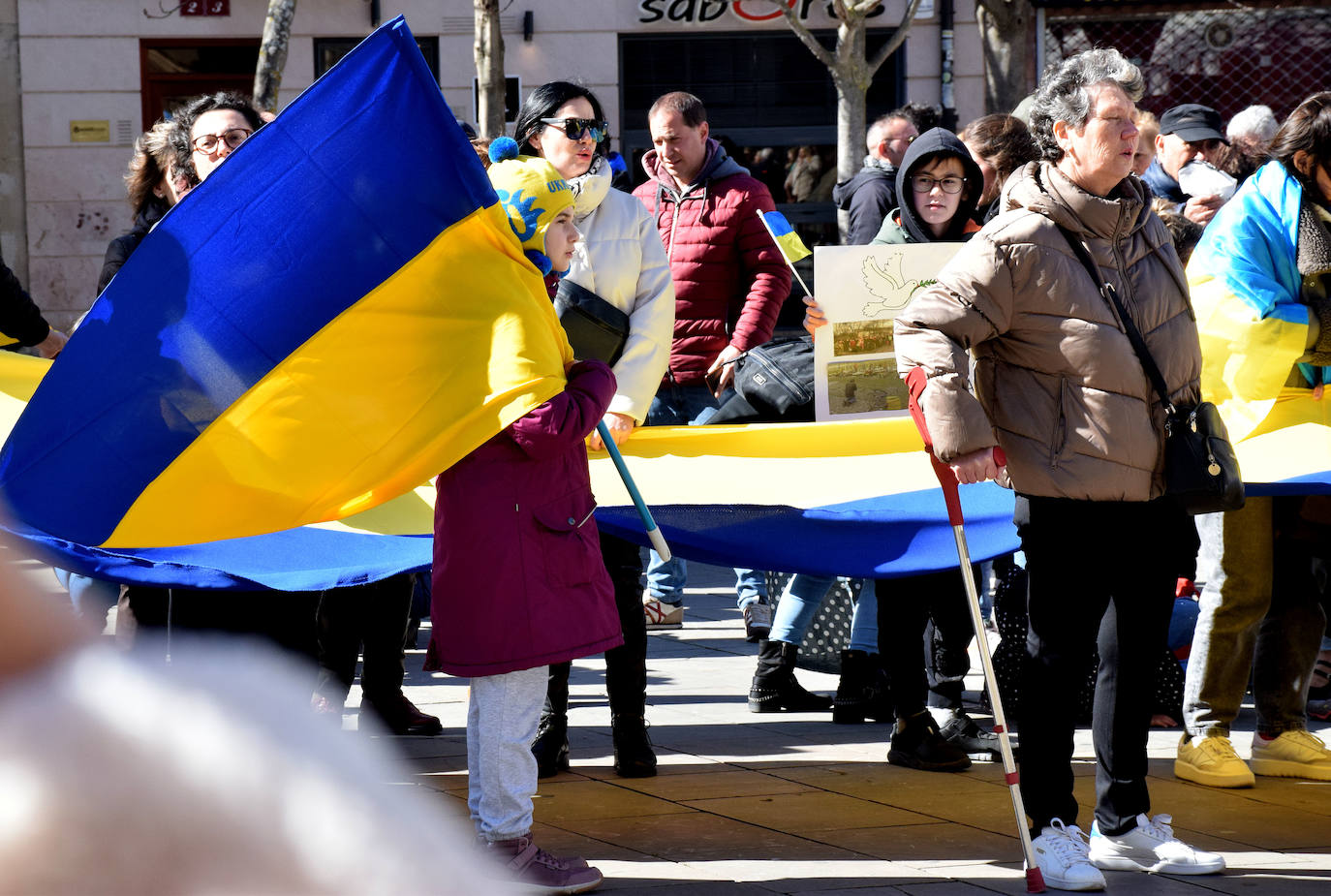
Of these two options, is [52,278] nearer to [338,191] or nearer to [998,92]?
[998,92]

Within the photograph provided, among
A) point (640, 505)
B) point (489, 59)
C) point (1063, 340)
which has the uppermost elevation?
point (489, 59)

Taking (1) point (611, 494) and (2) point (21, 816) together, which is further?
(1) point (611, 494)

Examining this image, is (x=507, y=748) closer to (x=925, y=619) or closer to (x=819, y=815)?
(x=819, y=815)

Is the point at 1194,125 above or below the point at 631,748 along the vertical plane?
above

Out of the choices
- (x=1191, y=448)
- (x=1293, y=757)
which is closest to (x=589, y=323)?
(x=1191, y=448)

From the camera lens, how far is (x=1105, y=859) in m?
4.51

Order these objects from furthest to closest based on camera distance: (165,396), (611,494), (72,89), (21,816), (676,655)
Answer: (72,89), (676,655), (611,494), (165,396), (21,816)

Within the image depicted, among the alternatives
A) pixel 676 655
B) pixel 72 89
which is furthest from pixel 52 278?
pixel 676 655

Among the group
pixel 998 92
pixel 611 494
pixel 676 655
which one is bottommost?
pixel 676 655

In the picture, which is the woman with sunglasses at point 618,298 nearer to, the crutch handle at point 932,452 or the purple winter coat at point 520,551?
the purple winter coat at point 520,551

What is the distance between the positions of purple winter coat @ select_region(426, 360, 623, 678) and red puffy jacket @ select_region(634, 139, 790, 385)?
9.96ft

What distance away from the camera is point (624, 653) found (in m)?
5.39

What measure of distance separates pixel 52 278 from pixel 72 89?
2216mm

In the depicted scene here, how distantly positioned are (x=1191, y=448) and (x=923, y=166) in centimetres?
208
